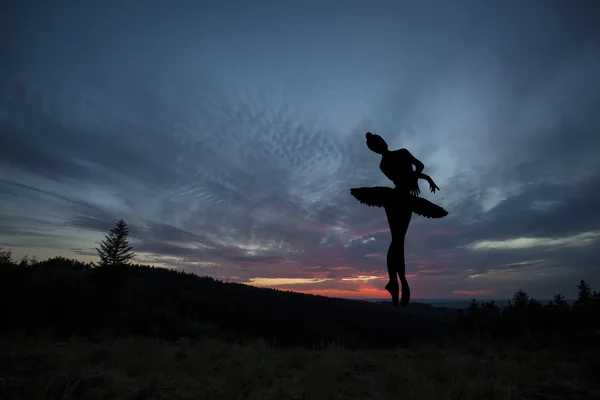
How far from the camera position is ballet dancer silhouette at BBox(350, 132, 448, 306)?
2.30 metres

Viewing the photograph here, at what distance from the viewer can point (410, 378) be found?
35.0 ft

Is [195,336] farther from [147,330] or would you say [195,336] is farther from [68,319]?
[68,319]

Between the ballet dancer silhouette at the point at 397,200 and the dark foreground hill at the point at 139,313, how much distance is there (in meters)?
14.0

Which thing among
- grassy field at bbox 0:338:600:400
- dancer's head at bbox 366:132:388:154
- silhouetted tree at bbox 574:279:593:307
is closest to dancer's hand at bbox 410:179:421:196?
dancer's head at bbox 366:132:388:154

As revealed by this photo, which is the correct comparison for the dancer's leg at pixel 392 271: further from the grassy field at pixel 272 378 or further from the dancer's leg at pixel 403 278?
the grassy field at pixel 272 378

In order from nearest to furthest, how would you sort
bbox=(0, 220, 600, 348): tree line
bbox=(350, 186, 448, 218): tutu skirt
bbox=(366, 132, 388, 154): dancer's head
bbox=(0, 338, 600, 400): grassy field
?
bbox=(350, 186, 448, 218): tutu skirt → bbox=(366, 132, 388, 154): dancer's head → bbox=(0, 338, 600, 400): grassy field → bbox=(0, 220, 600, 348): tree line

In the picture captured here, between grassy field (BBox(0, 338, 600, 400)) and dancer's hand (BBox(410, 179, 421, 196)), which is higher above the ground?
dancer's hand (BBox(410, 179, 421, 196))

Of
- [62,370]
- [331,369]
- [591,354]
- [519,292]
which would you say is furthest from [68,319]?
[519,292]

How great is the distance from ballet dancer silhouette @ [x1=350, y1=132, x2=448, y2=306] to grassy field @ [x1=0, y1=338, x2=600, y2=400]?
7140mm

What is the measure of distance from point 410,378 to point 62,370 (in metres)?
12.1

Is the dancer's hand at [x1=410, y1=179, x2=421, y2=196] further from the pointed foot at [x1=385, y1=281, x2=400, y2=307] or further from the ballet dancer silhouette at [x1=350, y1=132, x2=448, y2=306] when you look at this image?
the pointed foot at [x1=385, y1=281, x2=400, y2=307]

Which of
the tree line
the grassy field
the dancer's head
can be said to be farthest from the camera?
the tree line

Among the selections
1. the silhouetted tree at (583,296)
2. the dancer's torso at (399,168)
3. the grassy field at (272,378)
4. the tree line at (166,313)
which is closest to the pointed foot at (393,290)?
the dancer's torso at (399,168)

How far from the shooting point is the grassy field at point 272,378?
8430 millimetres
